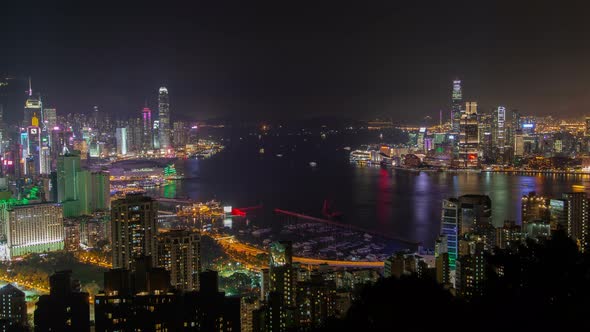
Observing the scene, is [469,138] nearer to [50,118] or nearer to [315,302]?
[50,118]

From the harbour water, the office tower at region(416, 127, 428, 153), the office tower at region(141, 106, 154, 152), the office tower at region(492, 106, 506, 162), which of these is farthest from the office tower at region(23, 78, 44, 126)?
the office tower at region(492, 106, 506, 162)

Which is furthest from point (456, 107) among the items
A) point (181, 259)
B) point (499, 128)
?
point (181, 259)

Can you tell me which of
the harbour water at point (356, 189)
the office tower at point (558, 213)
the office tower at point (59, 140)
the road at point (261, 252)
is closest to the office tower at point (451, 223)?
the harbour water at point (356, 189)

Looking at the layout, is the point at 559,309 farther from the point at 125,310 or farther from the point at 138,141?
the point at 138,141

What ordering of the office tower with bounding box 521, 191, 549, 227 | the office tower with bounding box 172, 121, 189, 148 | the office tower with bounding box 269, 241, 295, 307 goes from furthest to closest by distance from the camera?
the office tower with bounding box 172, 121, 189, 148 → the office tower with bounding box 521, 191, 549, 227 → the office tower with bounding box 269, 241, 295, 307

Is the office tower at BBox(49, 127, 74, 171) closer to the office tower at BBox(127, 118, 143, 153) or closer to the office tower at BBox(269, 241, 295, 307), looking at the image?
the office tower at BBox(127, 118, 143, 153)

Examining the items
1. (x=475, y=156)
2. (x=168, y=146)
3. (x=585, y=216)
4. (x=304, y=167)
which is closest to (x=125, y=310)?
(x=585, y=216)
